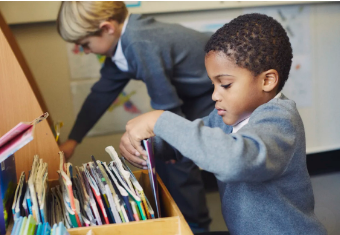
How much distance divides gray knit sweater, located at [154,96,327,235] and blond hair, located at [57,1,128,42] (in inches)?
42.3

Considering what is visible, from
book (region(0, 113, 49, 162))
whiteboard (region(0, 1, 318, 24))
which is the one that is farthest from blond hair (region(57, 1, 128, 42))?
book (region(0, 113, 49, 162))

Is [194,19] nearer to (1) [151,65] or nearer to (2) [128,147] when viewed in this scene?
(1) [151,65]

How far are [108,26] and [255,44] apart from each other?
38.6 inches

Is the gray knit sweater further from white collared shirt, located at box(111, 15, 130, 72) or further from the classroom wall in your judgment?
the classroom wall

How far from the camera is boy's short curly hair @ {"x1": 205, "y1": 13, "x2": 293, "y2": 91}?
30.5 inches

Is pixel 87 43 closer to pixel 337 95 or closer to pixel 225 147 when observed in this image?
pixel 225 147

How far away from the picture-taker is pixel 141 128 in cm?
73

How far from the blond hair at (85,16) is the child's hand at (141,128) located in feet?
3.12

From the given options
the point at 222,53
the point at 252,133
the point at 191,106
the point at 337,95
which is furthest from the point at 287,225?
the point at 337,95

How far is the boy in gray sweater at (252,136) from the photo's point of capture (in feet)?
1.88

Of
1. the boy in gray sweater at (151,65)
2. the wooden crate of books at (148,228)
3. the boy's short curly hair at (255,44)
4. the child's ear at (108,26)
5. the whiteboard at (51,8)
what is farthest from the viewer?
the whiteboard at (51,8)

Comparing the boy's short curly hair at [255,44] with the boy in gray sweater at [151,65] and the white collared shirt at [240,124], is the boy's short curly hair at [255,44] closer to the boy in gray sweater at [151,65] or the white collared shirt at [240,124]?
the white collared shirt at [240,124]

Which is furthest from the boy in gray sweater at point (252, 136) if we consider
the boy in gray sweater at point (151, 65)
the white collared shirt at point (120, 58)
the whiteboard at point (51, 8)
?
the whiteboard at point (51, 8)

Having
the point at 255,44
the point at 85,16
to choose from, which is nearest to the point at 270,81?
the point at 255,44
